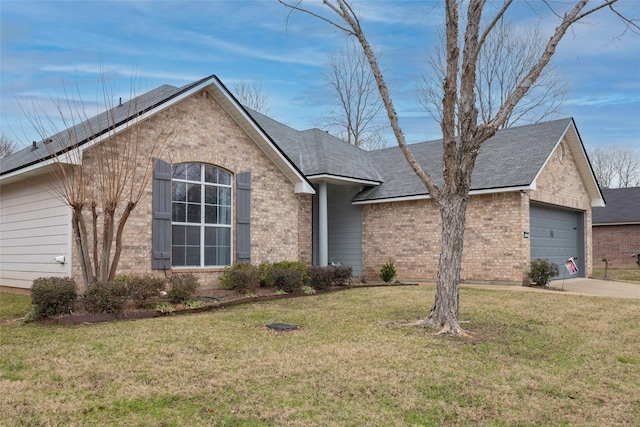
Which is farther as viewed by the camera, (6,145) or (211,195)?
(6,145)

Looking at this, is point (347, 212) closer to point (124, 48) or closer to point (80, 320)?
point (124, 48)

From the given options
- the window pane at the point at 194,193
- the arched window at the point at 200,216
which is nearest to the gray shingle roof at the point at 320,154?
the arched window at the point at 200,216

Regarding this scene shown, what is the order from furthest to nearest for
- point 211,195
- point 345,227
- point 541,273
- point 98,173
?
point 345,227 → point 541,273 → point 211,195 → point 98,173

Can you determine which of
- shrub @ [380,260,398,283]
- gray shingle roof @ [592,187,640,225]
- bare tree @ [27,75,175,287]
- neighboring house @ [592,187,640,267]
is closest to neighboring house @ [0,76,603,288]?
bare tree @ [27,75,175,287]

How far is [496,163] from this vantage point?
1598 centimetres

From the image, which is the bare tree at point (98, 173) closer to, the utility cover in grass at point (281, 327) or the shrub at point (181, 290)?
the shrub at point (181, 290)

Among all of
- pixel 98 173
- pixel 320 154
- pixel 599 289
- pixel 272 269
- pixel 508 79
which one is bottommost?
pixel 599 289

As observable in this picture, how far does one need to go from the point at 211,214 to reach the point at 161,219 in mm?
1606

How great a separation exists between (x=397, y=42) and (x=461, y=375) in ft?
40.6

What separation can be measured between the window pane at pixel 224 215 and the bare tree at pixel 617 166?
4142 cm

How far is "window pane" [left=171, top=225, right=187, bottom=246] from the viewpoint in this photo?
38.4ft

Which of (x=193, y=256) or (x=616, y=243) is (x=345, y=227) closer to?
(x=193, y=256)

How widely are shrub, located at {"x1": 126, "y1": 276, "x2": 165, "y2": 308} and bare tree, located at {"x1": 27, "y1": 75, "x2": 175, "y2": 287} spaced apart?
2.60 ft

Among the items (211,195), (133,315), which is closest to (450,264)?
(133,315)
